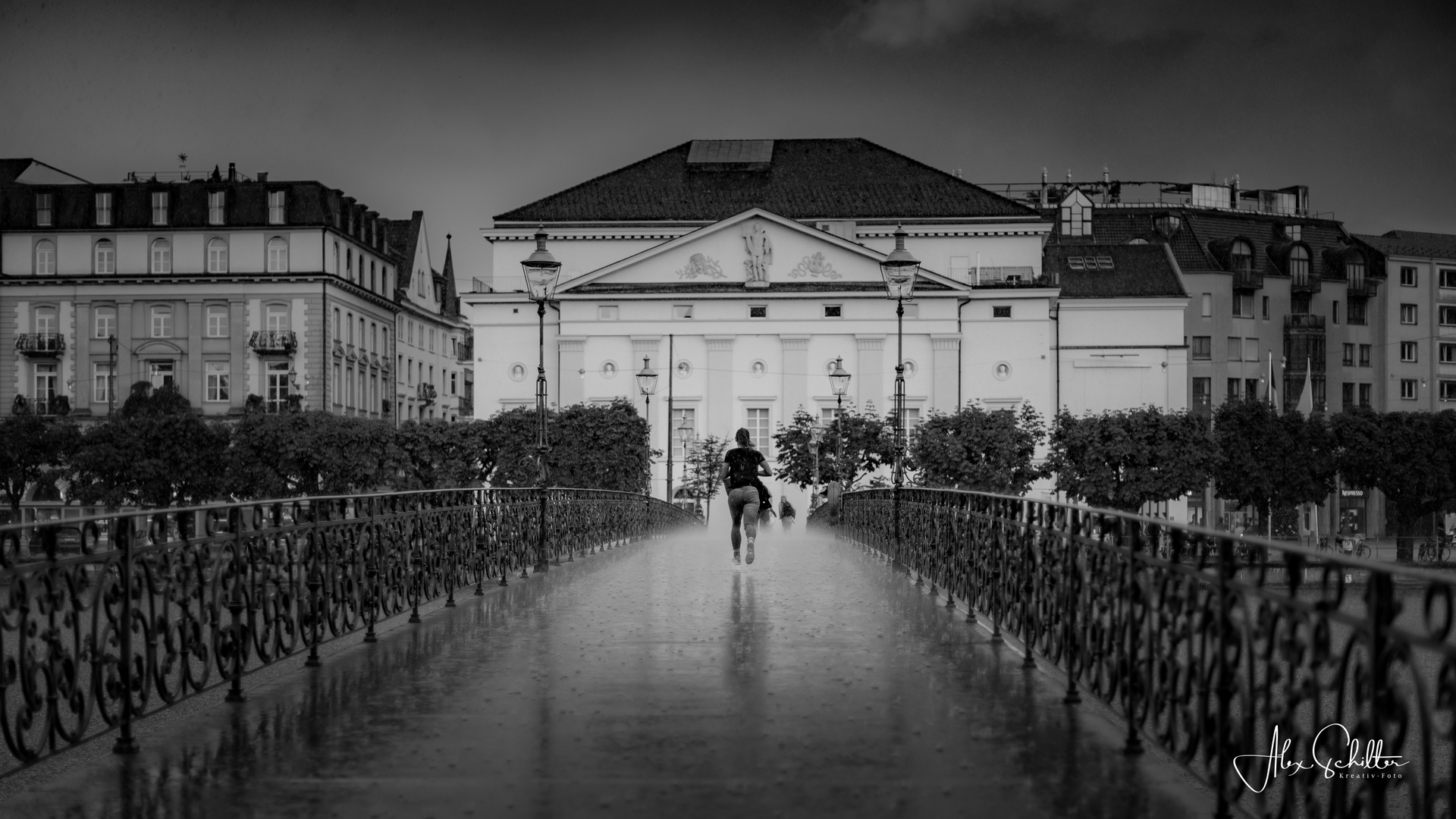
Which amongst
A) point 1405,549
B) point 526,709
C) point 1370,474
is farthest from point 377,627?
point 1370,474

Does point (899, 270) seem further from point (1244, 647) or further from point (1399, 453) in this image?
point (1399, 453)

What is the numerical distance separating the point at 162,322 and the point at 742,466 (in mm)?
72518

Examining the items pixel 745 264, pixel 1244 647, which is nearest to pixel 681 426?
pixel 745 264

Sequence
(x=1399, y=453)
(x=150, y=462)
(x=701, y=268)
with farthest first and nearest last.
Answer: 1. (x=701, y=268)
2. (x=1399, y=453)
3. (x=150, y=462)

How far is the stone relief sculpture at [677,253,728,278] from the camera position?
79750 millimetres

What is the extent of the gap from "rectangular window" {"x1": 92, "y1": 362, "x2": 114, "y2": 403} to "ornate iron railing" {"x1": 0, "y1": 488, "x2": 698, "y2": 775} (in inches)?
3000

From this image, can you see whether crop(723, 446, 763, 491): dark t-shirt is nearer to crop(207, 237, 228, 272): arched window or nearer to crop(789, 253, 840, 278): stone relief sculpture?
crop(789, 253, 840, 278): stone relief sculpture

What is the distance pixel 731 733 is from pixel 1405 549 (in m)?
63.5

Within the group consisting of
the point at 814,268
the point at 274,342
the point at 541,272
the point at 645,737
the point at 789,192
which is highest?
the point at 789,192

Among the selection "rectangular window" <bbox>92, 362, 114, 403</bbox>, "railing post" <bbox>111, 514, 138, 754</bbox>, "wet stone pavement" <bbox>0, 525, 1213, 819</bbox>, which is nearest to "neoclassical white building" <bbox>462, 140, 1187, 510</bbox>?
"rectangular window" <bbox>92, 362, 114, 403</bbox>

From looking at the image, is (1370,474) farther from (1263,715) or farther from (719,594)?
(1263,715)

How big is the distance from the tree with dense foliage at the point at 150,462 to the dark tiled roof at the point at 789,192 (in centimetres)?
2595

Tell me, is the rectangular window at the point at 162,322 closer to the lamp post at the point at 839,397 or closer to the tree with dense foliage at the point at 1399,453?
the lamp post at the point at 839,397

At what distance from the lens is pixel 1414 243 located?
100812mm
